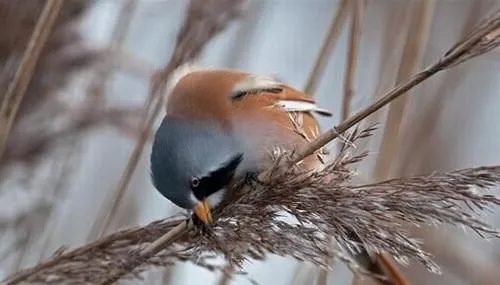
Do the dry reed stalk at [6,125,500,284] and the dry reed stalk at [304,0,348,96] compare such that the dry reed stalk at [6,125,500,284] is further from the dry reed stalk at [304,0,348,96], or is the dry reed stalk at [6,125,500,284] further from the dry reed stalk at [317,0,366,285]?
the dry reed stalk at [304,0,348,96]

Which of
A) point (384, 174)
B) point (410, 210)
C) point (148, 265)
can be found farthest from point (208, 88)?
point (410, 210)

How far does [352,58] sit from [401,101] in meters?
0.17

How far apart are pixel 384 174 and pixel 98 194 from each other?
3.58 ft

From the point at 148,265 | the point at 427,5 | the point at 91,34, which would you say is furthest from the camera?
the point at 91,34

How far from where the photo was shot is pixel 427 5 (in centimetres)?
153

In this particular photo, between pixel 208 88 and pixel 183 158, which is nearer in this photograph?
pixel 183 158

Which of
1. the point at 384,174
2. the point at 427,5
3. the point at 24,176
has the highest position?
the point at 427,5

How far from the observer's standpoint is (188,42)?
4.68ft

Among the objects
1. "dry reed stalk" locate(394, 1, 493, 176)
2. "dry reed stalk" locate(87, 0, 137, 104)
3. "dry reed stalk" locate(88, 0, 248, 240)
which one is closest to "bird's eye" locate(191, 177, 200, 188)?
"dry reed stalk" locate(88, 0, 248, 240)

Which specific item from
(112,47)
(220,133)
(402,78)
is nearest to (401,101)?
(402,78)

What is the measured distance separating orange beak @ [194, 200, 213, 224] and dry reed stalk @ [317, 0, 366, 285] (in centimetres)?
32

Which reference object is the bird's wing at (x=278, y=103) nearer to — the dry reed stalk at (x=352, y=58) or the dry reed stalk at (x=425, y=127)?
the dry reed stalk at (x=352, y=58)

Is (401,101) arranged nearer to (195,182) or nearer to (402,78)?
(402,78)

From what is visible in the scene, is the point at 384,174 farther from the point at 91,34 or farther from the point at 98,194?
the point at 98,194
